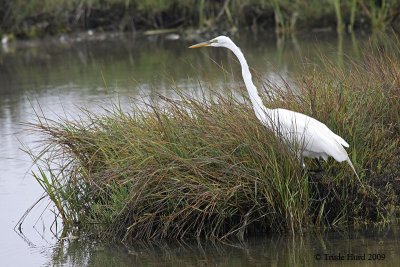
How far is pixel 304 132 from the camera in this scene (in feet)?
23.9

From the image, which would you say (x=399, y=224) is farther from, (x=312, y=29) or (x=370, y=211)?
(x=312, y=29)

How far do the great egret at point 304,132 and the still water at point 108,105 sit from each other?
71 centimetres

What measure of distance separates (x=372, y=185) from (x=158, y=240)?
1.87 meters

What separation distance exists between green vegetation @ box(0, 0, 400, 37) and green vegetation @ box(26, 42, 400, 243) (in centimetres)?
1434

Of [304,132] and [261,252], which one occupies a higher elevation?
[304,132]

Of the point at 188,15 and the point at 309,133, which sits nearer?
the point at 309,133

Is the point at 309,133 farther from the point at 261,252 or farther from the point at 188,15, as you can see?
the point at 188,15

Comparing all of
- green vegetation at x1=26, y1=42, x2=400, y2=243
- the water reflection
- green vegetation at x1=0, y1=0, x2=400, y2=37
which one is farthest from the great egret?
green vegetation at x1=0, y1=0, x2=400, y2=37

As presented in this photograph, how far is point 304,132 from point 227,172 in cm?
70

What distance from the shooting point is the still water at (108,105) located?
721cm


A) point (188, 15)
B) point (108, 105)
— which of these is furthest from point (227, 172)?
point (188, 15)

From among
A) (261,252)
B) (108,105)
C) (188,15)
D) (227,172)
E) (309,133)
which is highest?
(188,15)

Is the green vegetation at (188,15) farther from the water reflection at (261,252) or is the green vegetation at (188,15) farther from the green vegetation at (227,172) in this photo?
the water reflection at (261,252)

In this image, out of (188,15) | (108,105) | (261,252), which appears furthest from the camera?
(188,15)
